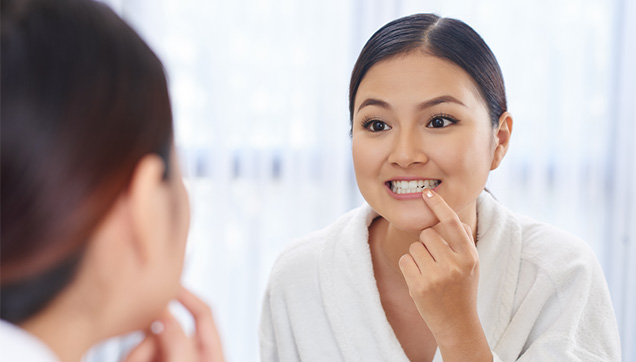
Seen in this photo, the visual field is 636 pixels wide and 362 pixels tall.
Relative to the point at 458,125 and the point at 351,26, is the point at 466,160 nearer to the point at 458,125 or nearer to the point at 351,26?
the point at 458,125

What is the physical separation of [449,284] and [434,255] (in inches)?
2.6

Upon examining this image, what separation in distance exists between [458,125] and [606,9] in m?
1.53

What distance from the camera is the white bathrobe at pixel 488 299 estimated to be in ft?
4.08

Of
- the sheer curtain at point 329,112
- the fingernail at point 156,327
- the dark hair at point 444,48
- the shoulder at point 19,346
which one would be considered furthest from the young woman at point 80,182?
the sheer curtain at point 329,112

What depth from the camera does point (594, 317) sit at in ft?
4.12

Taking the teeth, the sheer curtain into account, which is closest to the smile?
the teeth

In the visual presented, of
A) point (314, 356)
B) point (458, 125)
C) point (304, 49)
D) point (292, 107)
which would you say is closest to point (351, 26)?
point (304, 49)

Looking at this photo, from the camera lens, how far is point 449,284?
112 centimetres

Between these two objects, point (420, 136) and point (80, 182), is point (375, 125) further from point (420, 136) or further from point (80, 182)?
point (80, 182)

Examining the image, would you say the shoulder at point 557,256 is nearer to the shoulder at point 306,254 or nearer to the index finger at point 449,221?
the index finger at point 449,221

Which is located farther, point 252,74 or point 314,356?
point 252,74

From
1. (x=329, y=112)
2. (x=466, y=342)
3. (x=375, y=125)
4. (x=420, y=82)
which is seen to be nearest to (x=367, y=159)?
(x=375, y=125)

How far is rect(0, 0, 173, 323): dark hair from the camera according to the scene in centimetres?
51

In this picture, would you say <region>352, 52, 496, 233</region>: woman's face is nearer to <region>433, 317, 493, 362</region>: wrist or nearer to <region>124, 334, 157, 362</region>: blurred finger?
<region>433, 317, 493, 362</region>: wrist
